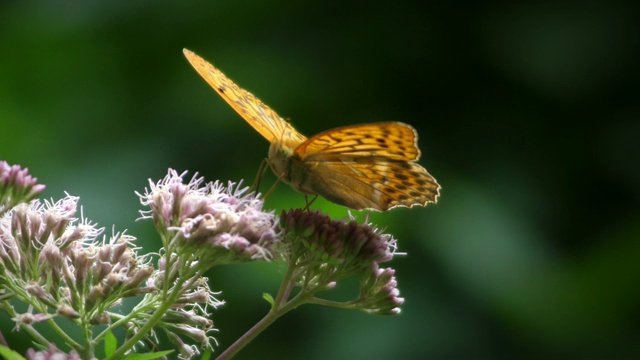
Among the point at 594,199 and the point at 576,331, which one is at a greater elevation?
the point at 594,199

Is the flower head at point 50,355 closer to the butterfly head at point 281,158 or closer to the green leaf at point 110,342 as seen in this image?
the green leaf at point 110,342

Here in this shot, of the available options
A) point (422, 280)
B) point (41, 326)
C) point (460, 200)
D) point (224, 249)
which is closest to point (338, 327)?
point (422, 280)

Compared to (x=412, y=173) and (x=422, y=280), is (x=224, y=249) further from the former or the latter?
(x=422, y=280)

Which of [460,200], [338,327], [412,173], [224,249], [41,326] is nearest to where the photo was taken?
[224,249]

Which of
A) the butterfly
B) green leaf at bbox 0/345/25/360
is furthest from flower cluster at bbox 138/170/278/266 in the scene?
green leaf at bbox 0/345/25/360

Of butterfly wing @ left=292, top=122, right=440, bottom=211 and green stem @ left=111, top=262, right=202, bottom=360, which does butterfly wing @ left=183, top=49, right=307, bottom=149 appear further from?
green stem @ left=111, top=262, right=202, bottom=360
